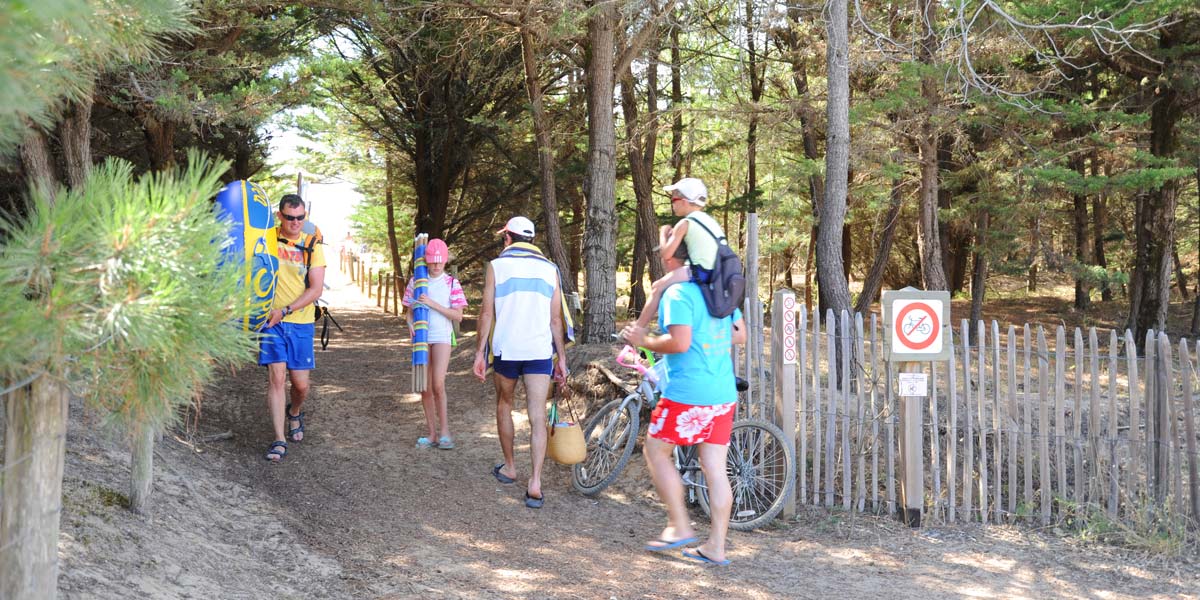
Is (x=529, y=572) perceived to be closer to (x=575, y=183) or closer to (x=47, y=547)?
(x=47, y=547)

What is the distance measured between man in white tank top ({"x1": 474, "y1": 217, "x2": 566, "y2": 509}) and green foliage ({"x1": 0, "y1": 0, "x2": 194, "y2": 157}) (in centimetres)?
348

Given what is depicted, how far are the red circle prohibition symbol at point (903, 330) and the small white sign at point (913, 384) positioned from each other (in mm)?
210

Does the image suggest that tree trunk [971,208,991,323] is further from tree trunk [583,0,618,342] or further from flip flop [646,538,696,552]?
flip flop [646,538,696,552]

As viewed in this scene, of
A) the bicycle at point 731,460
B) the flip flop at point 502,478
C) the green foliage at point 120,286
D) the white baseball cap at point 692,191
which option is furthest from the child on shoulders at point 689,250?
the green foliage at point 120,286

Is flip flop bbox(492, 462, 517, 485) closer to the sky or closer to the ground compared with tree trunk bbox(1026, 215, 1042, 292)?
closer to the ground

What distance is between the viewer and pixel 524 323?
6.57m

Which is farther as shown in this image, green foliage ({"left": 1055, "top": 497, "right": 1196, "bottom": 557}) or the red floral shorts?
green foliage ({"left": 1055, "top": 497, "right": 1196, "bottom": 557})

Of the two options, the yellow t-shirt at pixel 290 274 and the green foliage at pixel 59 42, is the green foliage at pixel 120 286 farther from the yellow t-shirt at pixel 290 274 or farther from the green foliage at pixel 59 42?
Result: the yellow t-shirt at pixel 290 274

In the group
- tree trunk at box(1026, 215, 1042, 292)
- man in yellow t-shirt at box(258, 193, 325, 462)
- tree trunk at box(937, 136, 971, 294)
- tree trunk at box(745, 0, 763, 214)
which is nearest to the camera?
man in yellow t-shirt at box(258, 193, 325, 462)

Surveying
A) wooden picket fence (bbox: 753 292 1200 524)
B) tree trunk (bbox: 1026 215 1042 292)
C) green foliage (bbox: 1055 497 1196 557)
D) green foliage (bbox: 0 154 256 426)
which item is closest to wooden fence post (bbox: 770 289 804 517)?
wooden picket fence (bbox: 753 292 1200 524)

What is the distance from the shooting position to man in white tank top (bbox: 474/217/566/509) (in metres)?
6.57

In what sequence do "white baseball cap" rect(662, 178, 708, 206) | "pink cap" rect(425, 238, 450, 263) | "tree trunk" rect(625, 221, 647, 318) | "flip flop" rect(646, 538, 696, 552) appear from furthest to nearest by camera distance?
"tree trunk" rect(625, 221, 647, 318)
"pink cap" rect(425, 238, 450, 263)
"flip flop" rect(646, 538, 696, 552)
"white baseball cap" rect(662, 178, 708, 206)

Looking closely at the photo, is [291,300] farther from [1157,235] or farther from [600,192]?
[1157,235]

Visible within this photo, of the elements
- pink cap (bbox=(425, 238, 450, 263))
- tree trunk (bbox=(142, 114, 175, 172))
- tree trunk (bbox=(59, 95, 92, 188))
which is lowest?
→ pink cap (bbox=(425, 238, 450, 263))
